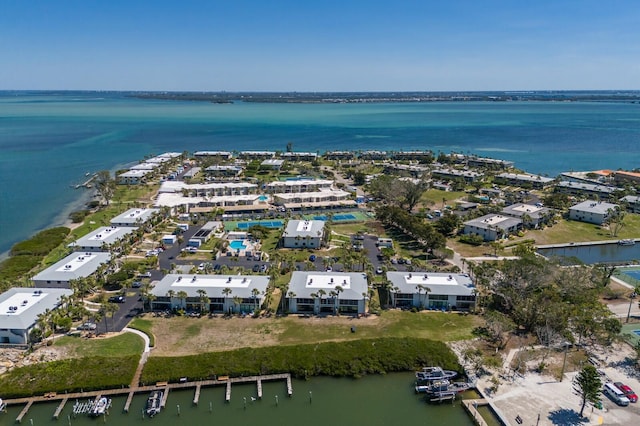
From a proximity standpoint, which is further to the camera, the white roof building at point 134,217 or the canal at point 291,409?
the white roof building at point 134,217

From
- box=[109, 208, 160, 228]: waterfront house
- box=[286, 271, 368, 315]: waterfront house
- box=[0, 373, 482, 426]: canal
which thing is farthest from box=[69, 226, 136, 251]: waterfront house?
box=[0, 373, 482, 426]: canal

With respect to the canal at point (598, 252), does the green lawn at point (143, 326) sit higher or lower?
higher

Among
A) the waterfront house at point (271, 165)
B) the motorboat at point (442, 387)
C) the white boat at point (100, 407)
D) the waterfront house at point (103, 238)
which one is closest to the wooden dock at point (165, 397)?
the white boat at point (100, 407)

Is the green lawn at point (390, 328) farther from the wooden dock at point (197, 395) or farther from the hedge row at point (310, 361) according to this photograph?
the wooden dock at point (197, 395)

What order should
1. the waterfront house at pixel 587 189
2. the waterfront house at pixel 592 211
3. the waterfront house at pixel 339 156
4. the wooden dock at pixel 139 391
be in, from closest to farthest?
1. the wooden dock at pixel 139 391
2. the waterfront house at pixel 592 211
3. the waterfront house at pixel 587 189
4. the waterfront house at pixel 339 156

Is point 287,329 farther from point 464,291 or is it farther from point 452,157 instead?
point 452,157

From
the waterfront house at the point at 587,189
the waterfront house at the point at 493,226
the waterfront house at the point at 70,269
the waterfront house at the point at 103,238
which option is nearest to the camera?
the waterfront house at the point at 70,269
